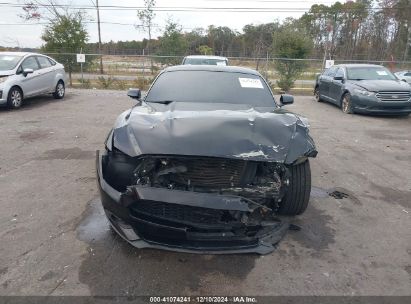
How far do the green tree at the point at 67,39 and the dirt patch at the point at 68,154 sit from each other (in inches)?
551

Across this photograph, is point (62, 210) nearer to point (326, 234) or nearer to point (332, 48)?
point (326, 234)

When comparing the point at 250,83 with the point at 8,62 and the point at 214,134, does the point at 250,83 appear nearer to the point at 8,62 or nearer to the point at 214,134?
the point at 214,134

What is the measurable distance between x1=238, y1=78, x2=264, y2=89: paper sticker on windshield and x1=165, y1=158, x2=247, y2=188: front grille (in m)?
2.12

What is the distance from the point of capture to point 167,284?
2.79 m

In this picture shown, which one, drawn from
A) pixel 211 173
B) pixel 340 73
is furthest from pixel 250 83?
pixel 340 73

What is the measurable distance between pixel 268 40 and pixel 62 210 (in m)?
43.2

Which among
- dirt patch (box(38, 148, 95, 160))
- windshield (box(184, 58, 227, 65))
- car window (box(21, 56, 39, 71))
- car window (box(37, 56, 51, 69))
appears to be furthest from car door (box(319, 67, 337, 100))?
car window (box(21, 56, 39, 71))

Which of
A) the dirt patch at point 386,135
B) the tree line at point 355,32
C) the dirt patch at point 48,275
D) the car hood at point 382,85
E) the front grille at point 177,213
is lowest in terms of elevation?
the dirt patch at point 386,135

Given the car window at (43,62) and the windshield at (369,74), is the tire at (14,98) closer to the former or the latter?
the car window at (43,62)

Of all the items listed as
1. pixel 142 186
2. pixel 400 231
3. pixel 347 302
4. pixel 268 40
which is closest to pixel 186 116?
pixel 142 186

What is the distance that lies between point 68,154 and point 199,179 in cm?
395

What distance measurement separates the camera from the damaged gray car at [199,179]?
2.83m

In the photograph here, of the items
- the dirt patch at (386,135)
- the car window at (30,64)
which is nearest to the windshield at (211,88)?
the dirt patch at (386,135)

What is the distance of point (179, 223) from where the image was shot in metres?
2.84
